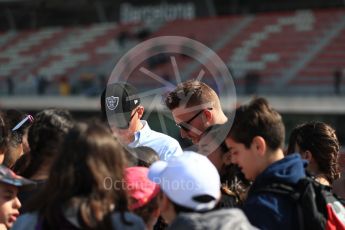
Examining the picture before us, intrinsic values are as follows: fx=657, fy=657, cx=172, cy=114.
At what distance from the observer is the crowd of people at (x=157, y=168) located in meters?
2.31

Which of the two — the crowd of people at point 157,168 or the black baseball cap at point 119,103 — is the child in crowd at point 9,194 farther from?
the black baseball cap at point 119,103

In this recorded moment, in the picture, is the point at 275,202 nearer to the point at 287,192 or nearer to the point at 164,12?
the point at 287,192

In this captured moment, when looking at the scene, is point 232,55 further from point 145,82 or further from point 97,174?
point 97,174

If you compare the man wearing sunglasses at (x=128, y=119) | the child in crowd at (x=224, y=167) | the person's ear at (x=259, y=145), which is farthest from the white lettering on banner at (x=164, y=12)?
the person's ear at (x=259, y=145)

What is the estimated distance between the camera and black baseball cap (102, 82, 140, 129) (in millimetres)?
3494

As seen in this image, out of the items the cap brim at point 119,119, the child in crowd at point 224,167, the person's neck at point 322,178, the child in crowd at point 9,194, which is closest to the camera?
the child in crowd at point 9,194

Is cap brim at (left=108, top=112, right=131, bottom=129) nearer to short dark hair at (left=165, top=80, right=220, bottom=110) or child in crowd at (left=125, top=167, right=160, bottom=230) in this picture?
short dark hair at (left=165, top=80, right=220, bottom=110)

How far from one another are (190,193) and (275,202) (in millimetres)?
429

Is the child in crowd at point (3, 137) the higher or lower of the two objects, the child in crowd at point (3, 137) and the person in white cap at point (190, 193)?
the lower

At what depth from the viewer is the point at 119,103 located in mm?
3490

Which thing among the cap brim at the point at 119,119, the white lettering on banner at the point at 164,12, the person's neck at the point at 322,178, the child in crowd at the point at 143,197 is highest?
the child in crowd at the point at 143,197

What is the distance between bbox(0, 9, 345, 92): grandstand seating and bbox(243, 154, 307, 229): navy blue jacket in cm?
1732

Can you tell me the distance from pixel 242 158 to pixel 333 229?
49cm

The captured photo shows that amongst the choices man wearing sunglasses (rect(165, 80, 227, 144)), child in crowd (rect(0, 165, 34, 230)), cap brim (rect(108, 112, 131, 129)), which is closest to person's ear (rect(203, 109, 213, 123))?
man wearing sunglasses (rect(165, 80, 227, 144))
